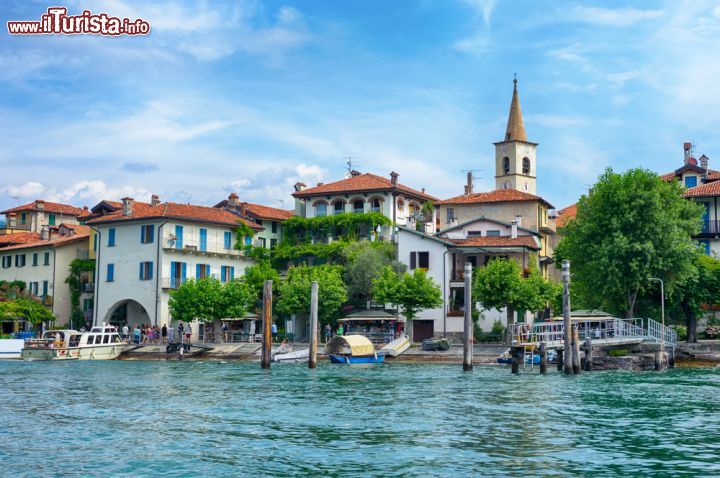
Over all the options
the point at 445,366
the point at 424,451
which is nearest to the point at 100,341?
the point at 445,366

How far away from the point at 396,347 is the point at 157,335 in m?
19.1

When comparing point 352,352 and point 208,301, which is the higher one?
point 208,301

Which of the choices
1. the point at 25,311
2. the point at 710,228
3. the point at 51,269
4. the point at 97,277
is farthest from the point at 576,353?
the point at 51,269

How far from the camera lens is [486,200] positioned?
7338 centimetres

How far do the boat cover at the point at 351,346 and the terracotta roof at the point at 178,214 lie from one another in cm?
2169

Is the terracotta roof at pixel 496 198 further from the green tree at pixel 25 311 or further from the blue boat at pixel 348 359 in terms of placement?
the green tree at pixel 25 311

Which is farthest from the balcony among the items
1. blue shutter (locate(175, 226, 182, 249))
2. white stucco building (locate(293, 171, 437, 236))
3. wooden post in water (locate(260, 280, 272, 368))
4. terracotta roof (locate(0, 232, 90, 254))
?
terracotta roof (locate(0, 232, 90, 254))

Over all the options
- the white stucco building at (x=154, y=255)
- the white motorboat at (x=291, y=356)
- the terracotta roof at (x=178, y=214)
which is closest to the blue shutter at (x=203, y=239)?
the white stucco building at (x=154, y=255)

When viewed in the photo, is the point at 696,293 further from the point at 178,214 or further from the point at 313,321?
the point at 178,214

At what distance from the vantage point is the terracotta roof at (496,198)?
72.0 meters

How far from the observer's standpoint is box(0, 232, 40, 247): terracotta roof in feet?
263

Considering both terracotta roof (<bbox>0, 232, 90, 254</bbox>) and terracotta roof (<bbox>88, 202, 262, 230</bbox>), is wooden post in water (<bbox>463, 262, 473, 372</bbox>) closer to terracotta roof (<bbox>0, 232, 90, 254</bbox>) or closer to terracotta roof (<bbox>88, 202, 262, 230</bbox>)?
terracotta roof (<bbox>88, 202, 262, 230</bbox>)

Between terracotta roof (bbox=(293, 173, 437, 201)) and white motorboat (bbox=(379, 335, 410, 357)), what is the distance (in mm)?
20505

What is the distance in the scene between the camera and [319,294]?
62094 mm
